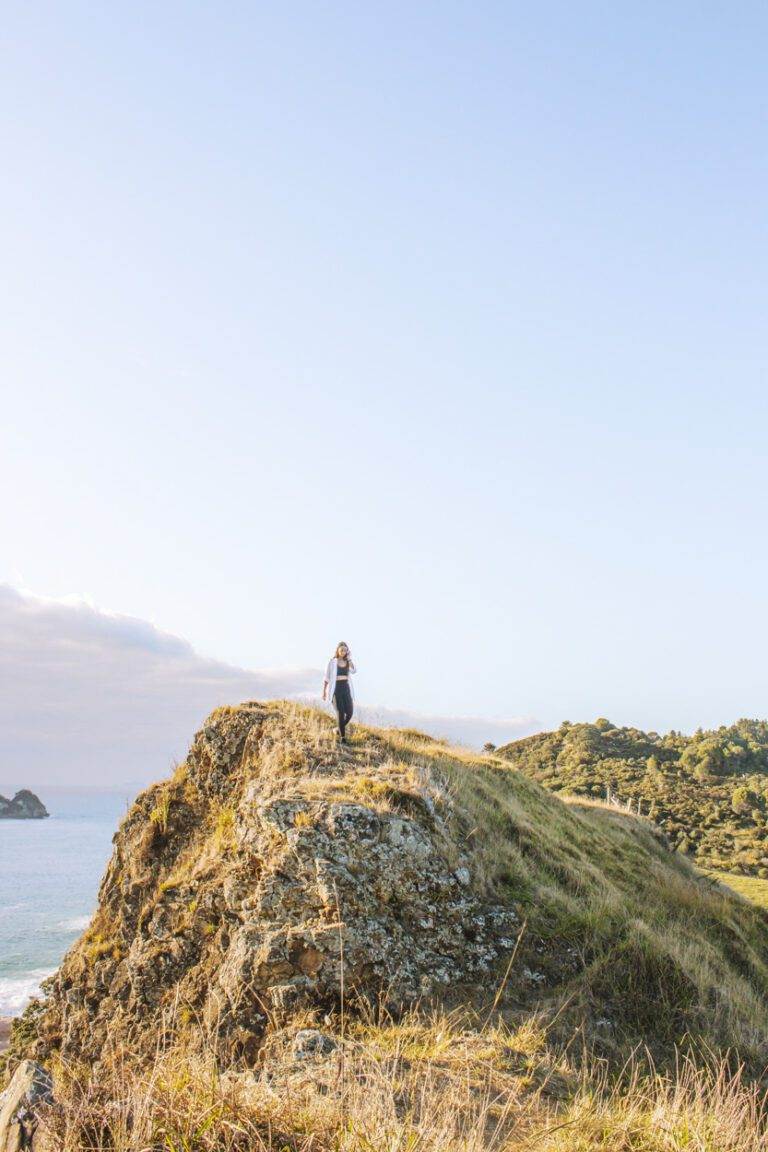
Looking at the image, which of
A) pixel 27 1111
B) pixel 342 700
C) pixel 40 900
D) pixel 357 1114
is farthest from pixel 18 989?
pixel 357 1114

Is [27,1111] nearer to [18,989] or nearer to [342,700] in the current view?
[342,700]

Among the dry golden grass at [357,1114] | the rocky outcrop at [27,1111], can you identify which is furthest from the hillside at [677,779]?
the rocky outcrop at [27,1111]

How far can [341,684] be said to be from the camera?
57.3ft

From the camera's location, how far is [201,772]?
707 inches

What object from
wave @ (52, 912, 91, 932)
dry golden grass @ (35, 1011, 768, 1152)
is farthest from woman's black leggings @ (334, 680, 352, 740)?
wave @ (52, 912, 91, 932)

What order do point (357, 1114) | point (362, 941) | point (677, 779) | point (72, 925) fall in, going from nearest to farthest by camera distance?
point (357, 1114) → point (362, 941) → point (677, 779) → point (72, 925)

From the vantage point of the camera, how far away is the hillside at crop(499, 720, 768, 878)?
44125 mm

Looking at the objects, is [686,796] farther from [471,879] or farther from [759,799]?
[471,879]

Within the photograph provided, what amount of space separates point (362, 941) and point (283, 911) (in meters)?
1.36

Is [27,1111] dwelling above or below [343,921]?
above

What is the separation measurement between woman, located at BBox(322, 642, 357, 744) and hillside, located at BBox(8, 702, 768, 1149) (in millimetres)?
448

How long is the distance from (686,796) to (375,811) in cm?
4774

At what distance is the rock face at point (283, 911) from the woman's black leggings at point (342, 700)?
0.40 meters

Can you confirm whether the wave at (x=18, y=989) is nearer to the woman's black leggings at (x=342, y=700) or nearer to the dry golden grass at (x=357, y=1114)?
the woman's black leggings at (x=342, y=700)
